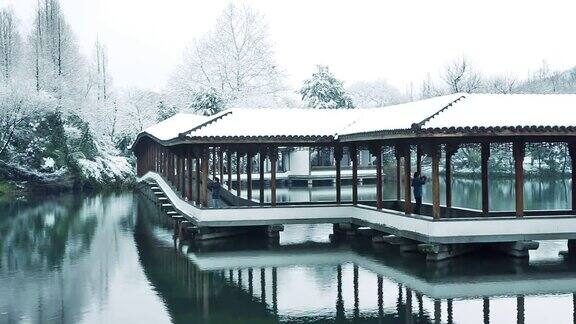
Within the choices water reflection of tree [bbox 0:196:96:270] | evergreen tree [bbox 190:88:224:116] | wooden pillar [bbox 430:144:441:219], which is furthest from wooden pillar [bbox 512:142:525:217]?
evergreen tree [bbox 190:88:224:116]

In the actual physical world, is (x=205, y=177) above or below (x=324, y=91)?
below

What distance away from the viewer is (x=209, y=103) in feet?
189

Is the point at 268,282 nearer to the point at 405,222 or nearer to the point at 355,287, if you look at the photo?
the point at 355,287

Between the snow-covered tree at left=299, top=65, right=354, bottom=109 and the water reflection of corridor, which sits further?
the snow-covered tree at left=299, top=65, right=354, bottom=109

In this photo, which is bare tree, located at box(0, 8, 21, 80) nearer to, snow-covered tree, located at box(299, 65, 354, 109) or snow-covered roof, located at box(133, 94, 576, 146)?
snow-covered tree, located at box(299, 65, 354, 109)

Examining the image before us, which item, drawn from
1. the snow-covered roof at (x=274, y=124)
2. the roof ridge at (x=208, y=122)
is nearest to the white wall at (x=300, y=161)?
the snow-covered roof at (x=274, y=124)

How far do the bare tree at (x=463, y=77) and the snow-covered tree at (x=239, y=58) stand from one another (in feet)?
60.7

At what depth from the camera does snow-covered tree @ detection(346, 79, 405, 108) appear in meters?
121

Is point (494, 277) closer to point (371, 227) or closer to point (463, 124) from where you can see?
point (463, 124)

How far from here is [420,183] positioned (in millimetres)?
21406

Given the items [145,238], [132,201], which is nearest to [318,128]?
[145,238]

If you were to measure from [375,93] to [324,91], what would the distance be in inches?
2339

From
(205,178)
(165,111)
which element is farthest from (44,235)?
(165,111)

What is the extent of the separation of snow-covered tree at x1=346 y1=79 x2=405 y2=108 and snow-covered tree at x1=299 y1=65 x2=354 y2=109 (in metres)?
46.8
